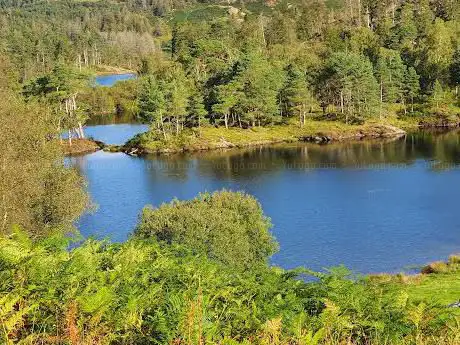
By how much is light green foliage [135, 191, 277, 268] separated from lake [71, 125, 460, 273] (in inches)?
259

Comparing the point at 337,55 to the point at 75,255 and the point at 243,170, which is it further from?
the point at 75,255

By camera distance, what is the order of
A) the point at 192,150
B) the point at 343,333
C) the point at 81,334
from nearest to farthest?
the point at 81,334 → the point at 343,333 → the point at 192,150

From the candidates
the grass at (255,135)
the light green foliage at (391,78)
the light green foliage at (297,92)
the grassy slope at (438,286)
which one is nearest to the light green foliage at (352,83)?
the light green foliage at (391,78)

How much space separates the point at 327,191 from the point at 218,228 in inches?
1382

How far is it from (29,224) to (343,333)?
28.6 meters

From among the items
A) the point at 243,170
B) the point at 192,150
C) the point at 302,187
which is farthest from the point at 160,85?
the point at 302,187

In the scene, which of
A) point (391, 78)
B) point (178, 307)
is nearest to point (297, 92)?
point (391, 78)

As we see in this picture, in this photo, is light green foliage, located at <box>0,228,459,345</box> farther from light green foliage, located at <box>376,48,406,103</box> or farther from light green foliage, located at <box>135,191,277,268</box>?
light green foliage, located at <box>376,48,406,103</box>

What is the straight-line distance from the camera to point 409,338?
379 inches

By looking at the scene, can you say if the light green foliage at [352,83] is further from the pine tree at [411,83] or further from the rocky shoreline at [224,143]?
the pine tree at [411,83]

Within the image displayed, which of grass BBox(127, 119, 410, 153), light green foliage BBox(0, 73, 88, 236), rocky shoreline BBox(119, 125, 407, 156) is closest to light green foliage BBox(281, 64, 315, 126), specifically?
grass BBox(127, 119, 410, 153)

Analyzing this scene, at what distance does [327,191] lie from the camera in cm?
6700

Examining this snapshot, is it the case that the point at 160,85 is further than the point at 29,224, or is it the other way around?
the point at 160,85

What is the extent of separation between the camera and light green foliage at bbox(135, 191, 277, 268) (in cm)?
3366
